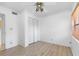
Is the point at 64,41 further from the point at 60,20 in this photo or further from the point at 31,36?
the point at 31,36

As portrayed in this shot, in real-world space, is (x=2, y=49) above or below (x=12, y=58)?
below

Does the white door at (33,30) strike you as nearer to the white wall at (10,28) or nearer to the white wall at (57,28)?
the white wall at (57,28)

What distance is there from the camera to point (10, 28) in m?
5.21

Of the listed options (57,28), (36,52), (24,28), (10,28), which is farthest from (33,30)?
(36,52)

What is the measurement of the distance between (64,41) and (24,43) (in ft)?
8.45

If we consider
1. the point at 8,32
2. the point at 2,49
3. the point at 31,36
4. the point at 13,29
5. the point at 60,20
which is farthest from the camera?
the point at 31,36

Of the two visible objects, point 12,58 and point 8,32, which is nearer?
point 12,58

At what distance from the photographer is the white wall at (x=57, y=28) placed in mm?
5961

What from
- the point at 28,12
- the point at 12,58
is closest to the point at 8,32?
the point at 28,12

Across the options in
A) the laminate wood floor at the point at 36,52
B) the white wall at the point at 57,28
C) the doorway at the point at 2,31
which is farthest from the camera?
the white wall at the point at 57,28

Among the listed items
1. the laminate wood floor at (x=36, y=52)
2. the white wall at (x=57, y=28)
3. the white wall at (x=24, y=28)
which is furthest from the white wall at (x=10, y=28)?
the white wall at (x=57, y=28)

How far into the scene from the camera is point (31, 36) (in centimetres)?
677

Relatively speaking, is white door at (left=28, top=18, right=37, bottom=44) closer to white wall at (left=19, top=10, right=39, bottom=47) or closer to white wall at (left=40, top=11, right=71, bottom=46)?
white wall at (left=40, top=11, right=71, bottom=46)

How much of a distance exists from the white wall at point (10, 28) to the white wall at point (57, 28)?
2516mm
